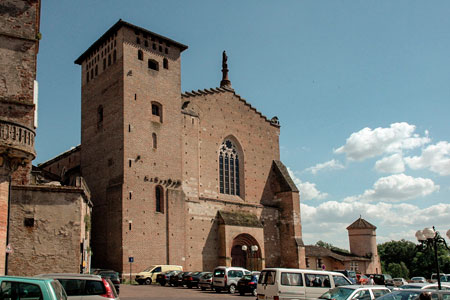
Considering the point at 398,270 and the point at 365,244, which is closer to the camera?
the point at 365,244

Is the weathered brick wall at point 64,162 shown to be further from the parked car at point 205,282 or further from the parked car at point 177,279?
the parked car at point 205,282

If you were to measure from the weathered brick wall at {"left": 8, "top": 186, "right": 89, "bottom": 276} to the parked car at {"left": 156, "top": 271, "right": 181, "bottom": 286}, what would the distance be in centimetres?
930

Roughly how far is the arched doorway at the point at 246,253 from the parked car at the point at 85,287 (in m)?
29.8

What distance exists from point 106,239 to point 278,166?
62.2ft

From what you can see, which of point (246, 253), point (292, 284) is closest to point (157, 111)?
point (246, 253)

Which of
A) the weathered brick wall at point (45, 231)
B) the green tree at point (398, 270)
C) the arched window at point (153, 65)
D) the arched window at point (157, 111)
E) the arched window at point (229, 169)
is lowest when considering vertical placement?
the green tree at point (398, 270)

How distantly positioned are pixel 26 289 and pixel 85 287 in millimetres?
3476

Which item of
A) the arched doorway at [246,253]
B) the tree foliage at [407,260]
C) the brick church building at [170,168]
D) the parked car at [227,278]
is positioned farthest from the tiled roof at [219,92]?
the tree foliage at [407,260]

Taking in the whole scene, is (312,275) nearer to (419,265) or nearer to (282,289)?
(282,289)

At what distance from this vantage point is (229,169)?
4294 centimetres

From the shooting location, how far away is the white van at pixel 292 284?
52.1 feet

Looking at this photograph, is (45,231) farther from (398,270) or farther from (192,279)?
(398,270)

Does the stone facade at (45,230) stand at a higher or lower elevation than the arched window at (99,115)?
lower

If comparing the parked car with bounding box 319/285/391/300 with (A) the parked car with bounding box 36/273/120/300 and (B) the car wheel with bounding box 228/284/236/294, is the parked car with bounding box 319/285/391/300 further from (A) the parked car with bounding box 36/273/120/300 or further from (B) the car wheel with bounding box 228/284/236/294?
(B) the car wheel with bounding box 228/284/236/294
